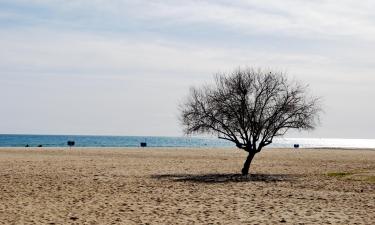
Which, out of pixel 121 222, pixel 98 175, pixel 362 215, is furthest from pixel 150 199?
pixel 98 175

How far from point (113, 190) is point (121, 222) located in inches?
310

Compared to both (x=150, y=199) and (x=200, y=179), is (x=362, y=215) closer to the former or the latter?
(x=150, y=199)

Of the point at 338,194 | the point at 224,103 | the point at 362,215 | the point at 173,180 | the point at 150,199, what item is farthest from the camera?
the point at 224,103

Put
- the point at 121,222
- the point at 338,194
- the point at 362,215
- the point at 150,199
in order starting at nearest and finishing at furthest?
the point at 121,222, the point at 362,215, the point at 150,199, the point at 338,194

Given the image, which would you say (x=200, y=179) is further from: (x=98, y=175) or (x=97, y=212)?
(x=97, y=212)

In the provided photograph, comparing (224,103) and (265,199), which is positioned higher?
(224,103)

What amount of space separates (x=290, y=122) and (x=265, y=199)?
522 inches

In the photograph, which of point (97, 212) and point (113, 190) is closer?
point (97, 212)

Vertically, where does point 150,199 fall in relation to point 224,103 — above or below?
below

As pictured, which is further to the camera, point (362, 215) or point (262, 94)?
point (262, 94)

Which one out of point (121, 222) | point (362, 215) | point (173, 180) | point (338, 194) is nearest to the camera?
point (121, 222)

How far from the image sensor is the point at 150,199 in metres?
19.6

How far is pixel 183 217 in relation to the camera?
50.9 feet

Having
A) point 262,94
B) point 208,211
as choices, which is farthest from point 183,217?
point 262,94
